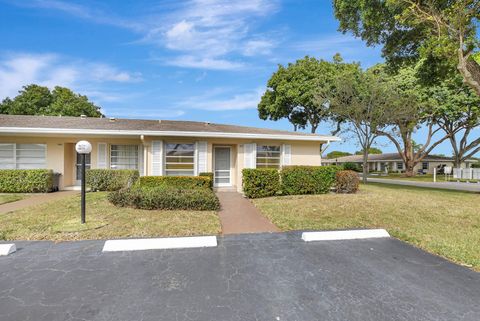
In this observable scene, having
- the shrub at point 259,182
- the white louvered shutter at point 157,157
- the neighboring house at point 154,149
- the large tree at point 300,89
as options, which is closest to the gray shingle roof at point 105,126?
the neighboring house at point 154,149

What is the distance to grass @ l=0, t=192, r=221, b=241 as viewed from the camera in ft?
16.4

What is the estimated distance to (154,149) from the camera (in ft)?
36.3

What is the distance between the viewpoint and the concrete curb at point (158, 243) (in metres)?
4.32

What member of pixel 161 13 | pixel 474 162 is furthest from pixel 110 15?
pixel 474 162

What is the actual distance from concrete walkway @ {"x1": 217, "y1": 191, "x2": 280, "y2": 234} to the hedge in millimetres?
8325

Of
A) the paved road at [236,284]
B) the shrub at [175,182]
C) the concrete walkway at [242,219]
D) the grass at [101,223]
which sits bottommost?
A: the paved road at [236,284]

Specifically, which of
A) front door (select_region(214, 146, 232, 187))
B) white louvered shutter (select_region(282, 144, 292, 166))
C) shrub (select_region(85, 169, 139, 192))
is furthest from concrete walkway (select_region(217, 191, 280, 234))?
shrub (select_region(85, 169, 139, 192))

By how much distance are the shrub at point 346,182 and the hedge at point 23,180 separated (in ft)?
43.0

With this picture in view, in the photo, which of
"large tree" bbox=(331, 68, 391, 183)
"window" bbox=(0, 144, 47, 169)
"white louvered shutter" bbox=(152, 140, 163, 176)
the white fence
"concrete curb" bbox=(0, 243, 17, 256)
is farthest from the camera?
the white fence

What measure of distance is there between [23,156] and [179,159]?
756 cm

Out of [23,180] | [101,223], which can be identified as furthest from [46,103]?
[101,223]

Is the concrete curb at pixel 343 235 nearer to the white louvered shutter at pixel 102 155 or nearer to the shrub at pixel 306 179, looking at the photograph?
the shrub at pixel 306 179

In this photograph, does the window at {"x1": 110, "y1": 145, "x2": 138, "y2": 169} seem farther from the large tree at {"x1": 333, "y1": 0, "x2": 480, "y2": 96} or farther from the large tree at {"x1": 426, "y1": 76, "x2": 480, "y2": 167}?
the large tree at {"x1": 426, "y1": 76, "x2": 480, "y2": 167}

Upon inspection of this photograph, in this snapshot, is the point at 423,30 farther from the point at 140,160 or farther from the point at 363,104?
the point at 140,160
